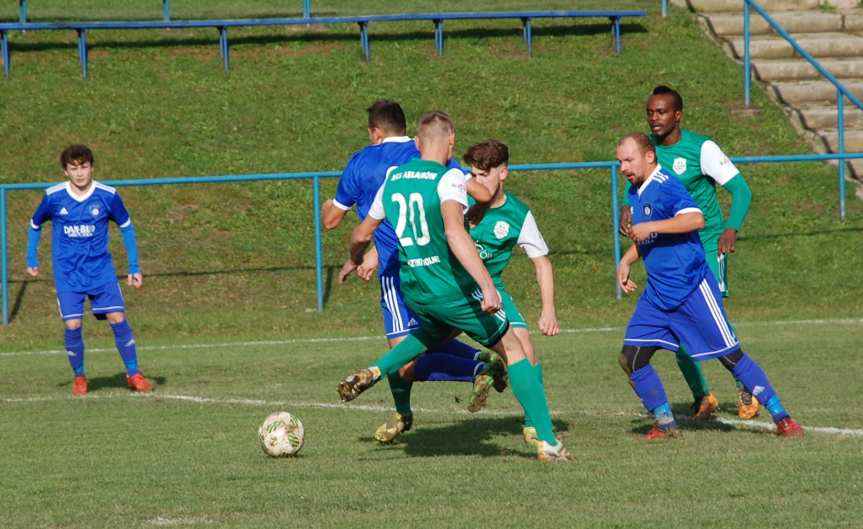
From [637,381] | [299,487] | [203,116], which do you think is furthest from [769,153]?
[299,487]

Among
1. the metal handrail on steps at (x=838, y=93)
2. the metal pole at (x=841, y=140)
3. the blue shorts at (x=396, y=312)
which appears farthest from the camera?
the metal handrail on steps at (x=838, y=93)

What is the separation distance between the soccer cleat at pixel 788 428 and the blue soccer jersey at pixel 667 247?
3.00 ft

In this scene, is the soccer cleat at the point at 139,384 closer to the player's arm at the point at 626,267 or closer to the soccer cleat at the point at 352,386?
the player's arm at the point at 626,267

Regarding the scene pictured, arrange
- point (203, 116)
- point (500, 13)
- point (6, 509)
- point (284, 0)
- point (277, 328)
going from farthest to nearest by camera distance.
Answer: point (284, 0) → point (500, 13) → point (203, 116) → point (277, 328) → point (6, 509)

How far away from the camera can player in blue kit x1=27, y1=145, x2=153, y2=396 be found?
12.4m

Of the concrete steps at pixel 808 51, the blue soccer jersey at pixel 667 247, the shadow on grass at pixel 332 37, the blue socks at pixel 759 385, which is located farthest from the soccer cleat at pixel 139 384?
the concrete steps at pixel 808 51

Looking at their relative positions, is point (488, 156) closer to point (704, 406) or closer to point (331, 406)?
point (704, 406)

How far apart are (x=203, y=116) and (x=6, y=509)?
15500mm

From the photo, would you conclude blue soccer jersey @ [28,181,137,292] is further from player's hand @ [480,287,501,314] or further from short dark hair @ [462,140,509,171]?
player's hand @ [480,287,501,314]

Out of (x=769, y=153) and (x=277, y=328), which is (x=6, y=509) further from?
(x=769, y=153)

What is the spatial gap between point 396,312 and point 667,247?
5.57ft

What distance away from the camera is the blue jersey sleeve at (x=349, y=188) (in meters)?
9.13

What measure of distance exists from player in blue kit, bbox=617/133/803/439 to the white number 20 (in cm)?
150

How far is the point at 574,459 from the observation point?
7.67 m
